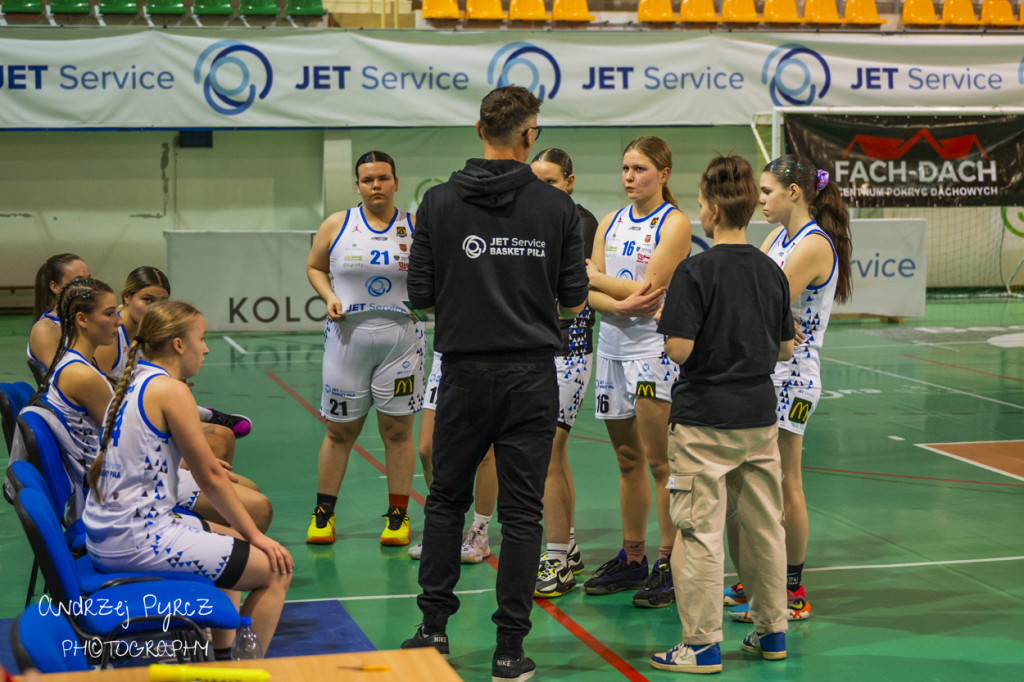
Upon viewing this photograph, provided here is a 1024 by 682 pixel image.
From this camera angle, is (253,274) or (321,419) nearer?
(321,419)

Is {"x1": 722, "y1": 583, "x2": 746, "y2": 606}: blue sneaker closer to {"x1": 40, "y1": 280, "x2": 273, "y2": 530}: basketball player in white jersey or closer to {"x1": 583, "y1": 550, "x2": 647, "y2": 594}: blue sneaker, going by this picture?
{"x1": 583, "y1": 550, "x2": 647, "y2": 594}: blue sneaker

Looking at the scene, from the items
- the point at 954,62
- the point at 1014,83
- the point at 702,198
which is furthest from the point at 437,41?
the point at 702,198

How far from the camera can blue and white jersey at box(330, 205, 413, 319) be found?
559cm

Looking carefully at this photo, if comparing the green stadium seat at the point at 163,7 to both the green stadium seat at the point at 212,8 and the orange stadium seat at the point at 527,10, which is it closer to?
the green stadium seat at the point at 212,8

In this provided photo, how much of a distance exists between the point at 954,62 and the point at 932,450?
36.9ft

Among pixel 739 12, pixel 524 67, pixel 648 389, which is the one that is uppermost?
pixel 739 12

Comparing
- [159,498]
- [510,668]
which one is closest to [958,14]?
[510,668]

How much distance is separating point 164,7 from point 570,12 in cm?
615

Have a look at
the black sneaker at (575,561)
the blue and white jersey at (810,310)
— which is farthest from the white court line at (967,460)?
the black sneaker at (575,561)

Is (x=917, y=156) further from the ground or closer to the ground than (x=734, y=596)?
further from the ground

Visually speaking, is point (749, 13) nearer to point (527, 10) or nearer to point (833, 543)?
point (527, 10)

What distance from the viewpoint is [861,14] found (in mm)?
17656

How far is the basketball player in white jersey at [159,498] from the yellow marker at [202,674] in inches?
47.7

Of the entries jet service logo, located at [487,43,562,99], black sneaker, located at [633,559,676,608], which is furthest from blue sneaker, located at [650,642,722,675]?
jet service logo, located at [487,43,562,99]
